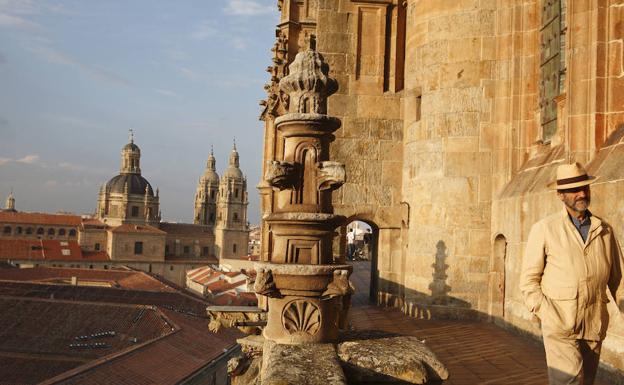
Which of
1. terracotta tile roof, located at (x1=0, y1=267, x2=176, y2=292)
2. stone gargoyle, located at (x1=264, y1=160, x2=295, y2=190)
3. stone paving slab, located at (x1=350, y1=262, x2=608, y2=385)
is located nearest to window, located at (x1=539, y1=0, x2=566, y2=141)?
stone paving slab, located at (x1=350, y1=262, x2=608, y2=385)

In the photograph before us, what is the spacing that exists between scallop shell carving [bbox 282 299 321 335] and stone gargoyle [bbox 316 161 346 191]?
824 mm

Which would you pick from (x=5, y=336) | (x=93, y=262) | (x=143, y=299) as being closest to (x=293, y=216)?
(x=5, y=336)

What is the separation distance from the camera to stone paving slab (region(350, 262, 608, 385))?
17.4ft

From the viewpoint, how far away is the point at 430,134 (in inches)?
351

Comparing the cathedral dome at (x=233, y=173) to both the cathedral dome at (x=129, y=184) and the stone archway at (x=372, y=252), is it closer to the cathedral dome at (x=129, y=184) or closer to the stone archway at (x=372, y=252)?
the cathedral dome at (x=129, y=184)

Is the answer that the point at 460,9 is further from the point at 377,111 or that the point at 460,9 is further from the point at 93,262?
the point at 93,262

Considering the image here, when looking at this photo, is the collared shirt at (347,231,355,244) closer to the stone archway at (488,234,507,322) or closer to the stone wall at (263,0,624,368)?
the stone wall at (263,0,624,368)

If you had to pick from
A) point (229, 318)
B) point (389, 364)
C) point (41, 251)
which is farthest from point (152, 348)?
point (41, 251)

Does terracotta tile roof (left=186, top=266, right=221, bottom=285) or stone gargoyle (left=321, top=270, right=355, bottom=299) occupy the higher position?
stone gargoyle (left=321, top=270, right=355, bottom=299)

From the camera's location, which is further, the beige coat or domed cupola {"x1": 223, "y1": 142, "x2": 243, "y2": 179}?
domed cupola {"x1": 223, "y1": 142, "x2": 243, "y2": 179}

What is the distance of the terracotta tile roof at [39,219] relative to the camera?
93688 millimetres

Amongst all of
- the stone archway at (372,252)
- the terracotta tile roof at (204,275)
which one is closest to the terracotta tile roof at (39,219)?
the terracotta tile roof at (204,275)

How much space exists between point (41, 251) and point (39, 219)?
20.1m

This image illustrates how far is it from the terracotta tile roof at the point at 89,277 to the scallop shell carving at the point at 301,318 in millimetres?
48611
